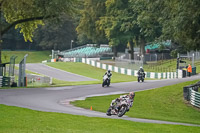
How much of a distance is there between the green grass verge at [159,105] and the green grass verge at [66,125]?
592 centimetres

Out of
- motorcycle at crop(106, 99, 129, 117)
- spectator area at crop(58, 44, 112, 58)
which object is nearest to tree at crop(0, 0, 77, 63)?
motorcycle at crop(106, 99, 129, 117)

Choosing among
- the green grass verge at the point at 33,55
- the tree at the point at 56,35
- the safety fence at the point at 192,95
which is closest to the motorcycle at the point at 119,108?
the safety fence at the point at 192,95

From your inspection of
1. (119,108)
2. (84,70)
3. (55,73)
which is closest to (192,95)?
(119,108)

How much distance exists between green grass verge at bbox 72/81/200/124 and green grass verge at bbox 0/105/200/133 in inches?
233

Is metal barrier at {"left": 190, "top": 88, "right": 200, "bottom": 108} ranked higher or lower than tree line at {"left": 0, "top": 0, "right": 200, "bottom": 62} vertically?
lower

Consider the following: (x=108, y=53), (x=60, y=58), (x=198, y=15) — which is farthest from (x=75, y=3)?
(x=108, y=53)

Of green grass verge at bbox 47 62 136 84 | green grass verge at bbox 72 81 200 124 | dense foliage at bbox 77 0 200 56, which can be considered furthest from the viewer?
green grass verge at bbox 47 62 136 84

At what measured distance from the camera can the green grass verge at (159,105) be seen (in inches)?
974

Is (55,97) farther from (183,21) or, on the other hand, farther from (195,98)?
(183,21)

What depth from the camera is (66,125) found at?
15.5 m

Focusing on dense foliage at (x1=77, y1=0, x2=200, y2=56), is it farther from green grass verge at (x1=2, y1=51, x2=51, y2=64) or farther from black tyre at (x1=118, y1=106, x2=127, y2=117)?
green grass verge at (x1=2, y1=51, x2=51, y2=64)

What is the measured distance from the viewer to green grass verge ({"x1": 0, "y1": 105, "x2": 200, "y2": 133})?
47.1 ft

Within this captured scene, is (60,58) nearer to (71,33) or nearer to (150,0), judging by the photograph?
(71,33)

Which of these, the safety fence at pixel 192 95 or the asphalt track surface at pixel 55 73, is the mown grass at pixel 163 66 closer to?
the asphalt track surface at pixel 55 73
